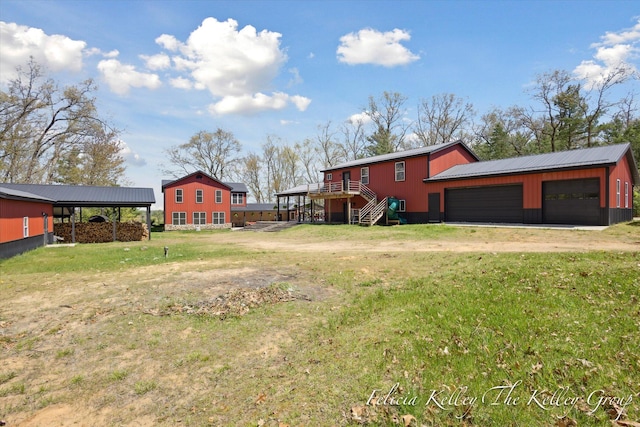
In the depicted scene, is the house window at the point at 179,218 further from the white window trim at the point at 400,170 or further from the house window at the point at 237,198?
the white window trim at the point at 400,170

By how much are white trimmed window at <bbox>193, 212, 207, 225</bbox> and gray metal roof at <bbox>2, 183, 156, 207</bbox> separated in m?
11.6

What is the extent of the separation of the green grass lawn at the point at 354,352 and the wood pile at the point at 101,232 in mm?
17739

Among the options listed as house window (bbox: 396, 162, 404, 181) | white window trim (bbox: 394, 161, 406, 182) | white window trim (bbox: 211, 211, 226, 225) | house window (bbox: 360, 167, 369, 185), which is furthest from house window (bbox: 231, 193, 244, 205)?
house window (bbox: 396, 162, 404, 181)

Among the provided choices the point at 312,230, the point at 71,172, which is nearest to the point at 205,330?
the point at 312,230

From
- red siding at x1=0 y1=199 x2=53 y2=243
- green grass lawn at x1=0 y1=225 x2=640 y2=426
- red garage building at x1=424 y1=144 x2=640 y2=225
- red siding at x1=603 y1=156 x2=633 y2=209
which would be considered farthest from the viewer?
red siding at x1=603 y1=156 x2=633 y2=209

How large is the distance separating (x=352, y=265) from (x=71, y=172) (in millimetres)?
42307

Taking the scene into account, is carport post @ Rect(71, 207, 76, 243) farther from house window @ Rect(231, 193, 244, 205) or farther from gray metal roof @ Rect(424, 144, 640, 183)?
house window @ Rect(231, 193, 244, 205)

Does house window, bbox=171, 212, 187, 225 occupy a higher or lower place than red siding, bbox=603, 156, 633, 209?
lower

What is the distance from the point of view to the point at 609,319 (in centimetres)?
499

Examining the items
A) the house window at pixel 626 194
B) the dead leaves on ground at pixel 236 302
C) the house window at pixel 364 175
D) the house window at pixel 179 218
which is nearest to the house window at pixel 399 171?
the house window at pixel 364 175

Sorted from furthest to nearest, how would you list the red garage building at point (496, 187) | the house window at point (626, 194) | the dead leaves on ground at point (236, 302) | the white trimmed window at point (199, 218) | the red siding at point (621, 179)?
the white trimmed window at point (199, 218) < the house window at point (626, 194) < the red garage building at point (496, 187) < the red siding at point (621, 179) < the dead leaves on ground at point (236, 302)

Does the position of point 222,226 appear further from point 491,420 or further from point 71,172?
point 491,420

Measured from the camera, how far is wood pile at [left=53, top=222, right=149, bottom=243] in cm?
2411

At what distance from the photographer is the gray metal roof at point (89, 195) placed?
2291 cm
